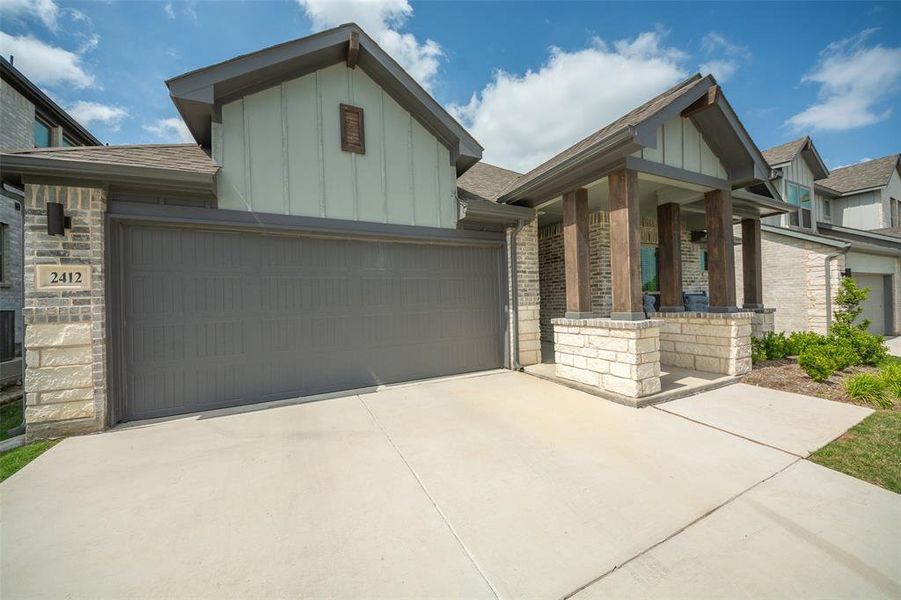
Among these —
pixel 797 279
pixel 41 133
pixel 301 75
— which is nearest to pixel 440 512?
pixel 301 75

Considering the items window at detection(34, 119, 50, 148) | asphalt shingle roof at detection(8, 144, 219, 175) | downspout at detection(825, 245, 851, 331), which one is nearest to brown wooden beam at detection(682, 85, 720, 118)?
asphalt shingle roof at detection(8, 144, 219, 175)

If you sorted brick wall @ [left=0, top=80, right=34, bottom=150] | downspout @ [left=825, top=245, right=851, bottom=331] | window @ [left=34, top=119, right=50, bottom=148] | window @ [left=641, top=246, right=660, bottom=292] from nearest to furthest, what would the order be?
brick wall @ [left=0, top=80, right=34, bottom=150] < window @ [left=641, top=246, right=660, bottom=292] < window @ [left=34, top=119, right=50, bottom=148] < downspout @ [left=825, top=245, right=851, bottom=331]

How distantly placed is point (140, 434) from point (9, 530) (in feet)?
5.81

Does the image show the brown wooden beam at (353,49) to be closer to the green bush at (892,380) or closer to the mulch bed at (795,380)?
the mulch bed at (795,380)

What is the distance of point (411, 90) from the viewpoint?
5695mm

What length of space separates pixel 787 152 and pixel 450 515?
59.4 ft

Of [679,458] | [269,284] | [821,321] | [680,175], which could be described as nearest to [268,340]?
[269,284]

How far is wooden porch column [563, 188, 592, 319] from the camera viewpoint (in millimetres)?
5781

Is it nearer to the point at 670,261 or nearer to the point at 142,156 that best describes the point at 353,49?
the point at 142,156

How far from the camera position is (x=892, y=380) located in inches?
188

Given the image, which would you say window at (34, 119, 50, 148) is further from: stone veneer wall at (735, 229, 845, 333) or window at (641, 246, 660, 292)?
stone veneer wall at (735, 229, 845, 333)

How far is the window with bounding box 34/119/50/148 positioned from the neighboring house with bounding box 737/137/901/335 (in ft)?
72.2

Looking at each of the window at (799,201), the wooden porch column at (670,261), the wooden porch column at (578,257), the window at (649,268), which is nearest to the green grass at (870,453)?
the wooden porch column at (578,257)

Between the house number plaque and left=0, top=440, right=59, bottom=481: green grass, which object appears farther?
the house number plaque
